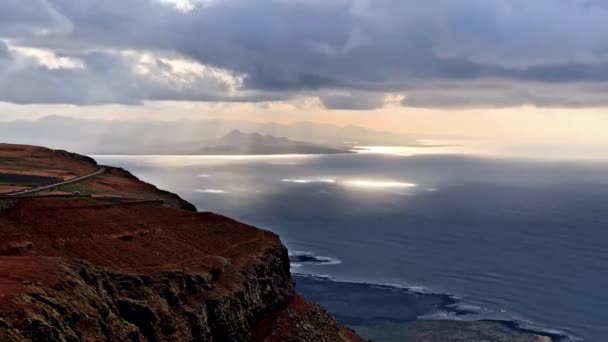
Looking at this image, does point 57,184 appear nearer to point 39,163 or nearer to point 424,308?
point 39,163

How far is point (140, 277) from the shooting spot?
50.8 meters

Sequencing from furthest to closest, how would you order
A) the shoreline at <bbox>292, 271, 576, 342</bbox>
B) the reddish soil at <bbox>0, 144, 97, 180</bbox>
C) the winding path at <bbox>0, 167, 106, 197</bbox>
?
the shoreline at <bbox>292, 271, 576, 342</bbox> → the reddish soil at <bbox>0, 144, 97, 180</bbox> → the winding path at <bbox>0, 167, 106, 197</bbox>

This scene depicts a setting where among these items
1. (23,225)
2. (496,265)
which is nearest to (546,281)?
(496,265)

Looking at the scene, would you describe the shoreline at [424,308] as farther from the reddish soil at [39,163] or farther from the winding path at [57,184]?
the reddish soil at [39,163]

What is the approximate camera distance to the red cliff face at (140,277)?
115 ft

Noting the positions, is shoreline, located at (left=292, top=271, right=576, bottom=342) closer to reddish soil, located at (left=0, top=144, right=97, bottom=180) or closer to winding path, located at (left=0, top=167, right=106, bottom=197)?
winding path, located at (left=0, top=167, right=106, bottom=197)

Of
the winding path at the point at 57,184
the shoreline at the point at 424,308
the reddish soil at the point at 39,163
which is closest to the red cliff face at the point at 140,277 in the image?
the winding path at the point at 57,184

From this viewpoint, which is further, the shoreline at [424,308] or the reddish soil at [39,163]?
the shoreline at [424,308]

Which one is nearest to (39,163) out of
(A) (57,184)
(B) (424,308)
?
(A) (57,184)

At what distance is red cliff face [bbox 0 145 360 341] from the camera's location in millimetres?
35156

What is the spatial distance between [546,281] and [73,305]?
122m

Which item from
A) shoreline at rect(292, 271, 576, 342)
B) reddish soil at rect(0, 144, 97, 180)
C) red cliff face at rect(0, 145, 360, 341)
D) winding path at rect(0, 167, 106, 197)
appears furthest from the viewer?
shoreline at rect(292, 271, 576, 342)

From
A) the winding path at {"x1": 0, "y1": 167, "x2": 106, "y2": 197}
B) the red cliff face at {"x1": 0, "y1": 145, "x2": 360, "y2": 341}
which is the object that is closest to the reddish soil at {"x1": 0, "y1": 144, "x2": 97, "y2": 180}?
the winding path at {"x1": 0, "y1": 167, "x2": 106, "y2": 197}

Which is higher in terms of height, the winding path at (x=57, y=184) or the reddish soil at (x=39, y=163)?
the reddish soil at (x=39, y=163)
